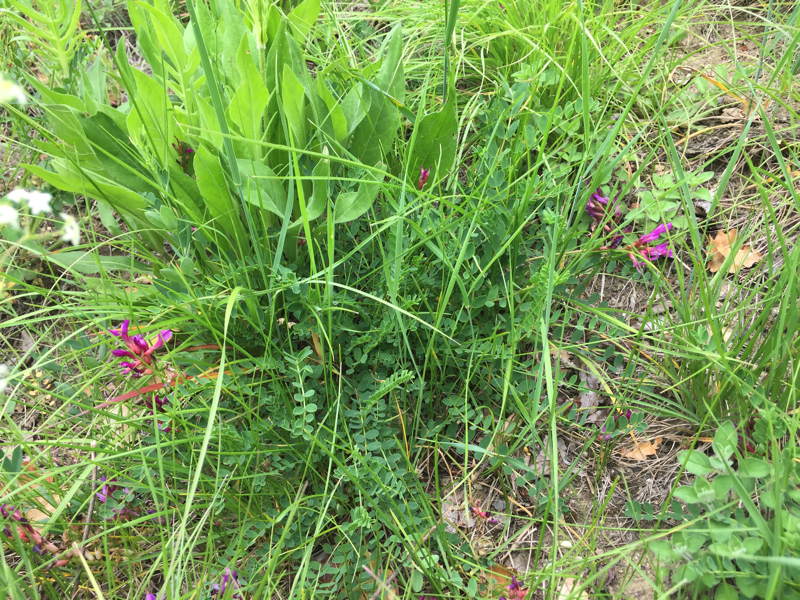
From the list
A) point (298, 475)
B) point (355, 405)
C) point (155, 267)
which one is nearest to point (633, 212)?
point (355, 405)

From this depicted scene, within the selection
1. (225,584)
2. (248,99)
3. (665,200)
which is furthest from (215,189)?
(665,200)

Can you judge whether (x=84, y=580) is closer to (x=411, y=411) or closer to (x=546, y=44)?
(x=411, y=411)

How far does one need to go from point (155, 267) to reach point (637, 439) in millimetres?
1231

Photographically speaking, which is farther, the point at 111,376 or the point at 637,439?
the point at 111,376

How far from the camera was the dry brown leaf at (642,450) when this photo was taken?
142cm

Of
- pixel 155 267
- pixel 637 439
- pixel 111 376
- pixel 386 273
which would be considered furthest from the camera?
pixel 111 376

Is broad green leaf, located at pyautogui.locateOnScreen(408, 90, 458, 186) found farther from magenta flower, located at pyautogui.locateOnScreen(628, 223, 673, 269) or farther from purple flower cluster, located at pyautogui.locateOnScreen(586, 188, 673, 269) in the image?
magenta flower, located at pyautogui.locateOnScreen(628, 223, 673, 269)

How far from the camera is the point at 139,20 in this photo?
1590 millimetres

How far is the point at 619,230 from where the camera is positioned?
1.59 metres

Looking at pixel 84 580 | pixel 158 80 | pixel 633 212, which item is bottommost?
pixel 84 580

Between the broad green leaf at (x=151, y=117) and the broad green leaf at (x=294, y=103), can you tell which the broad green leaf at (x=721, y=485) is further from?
the broad green leaf at (x=151, y=117)

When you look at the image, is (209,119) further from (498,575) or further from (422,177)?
(498,575)

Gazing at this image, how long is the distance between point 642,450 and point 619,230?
55 cm

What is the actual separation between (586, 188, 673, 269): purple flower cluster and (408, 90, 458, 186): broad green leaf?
0.39m
